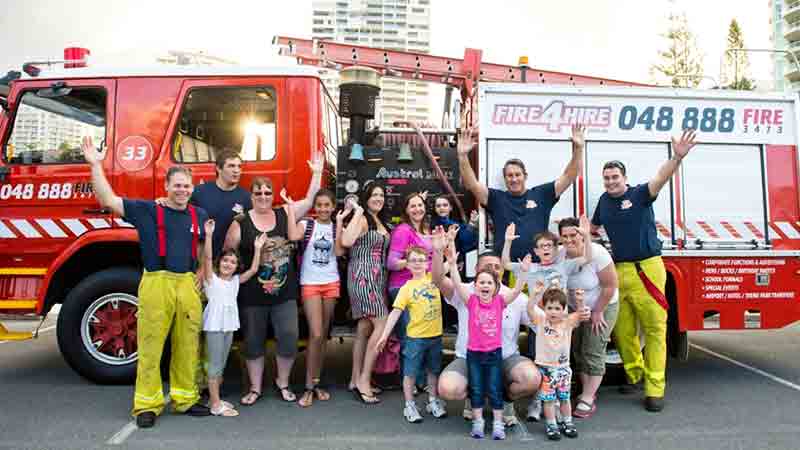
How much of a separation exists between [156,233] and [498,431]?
104 inches

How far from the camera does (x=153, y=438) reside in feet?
12.5

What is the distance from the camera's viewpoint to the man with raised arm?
3891mm

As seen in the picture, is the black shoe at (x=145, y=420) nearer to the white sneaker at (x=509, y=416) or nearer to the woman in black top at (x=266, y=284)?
the woman in black top at (x=266, y=284)

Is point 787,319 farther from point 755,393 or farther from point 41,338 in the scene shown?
point 41,338

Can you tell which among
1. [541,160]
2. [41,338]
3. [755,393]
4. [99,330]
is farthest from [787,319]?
[41,338]

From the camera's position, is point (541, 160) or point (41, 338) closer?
point (541, 160)

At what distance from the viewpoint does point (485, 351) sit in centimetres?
383

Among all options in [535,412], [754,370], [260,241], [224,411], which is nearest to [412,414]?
[535,412]

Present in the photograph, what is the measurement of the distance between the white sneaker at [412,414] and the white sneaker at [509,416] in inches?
23.1

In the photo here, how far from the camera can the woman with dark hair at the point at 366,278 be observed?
4.54 metres

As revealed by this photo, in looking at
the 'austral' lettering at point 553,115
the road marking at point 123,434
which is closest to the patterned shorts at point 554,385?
the 'austral' lettering at point 553,115

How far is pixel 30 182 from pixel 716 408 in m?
5.81

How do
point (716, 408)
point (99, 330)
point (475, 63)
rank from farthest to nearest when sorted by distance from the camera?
point (475, 63) → point (99, 330) → point (716, 408)

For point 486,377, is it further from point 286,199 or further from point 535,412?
point 286,199
